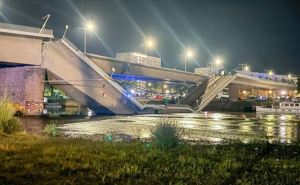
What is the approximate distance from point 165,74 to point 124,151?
65.4 meters

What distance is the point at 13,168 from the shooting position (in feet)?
33.3

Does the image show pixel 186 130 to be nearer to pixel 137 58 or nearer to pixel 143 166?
pixel 143 166

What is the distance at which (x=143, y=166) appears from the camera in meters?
10.8

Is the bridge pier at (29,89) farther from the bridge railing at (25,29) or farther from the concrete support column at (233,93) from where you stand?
the concrete support column at (233,93)

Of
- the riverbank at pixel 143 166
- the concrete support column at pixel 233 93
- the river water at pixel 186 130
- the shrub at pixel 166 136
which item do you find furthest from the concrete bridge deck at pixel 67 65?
the concrete support column at pixel 233 93

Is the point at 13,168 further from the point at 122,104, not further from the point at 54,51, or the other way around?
the point at 122,104

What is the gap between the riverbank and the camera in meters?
9.16

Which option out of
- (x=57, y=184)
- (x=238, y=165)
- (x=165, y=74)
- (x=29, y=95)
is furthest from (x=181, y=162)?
(x=165, y=74)

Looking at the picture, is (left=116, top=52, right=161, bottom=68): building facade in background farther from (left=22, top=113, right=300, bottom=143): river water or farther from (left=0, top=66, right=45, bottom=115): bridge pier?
(left=22, top=113, right=300, bottom=143): river water

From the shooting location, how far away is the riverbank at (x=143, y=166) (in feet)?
30.1

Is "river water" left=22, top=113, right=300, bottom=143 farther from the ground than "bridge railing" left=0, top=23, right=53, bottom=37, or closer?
closer

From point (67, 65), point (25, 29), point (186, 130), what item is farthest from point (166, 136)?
point (67, 65)

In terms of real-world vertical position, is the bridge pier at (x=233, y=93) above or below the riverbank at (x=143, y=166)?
above

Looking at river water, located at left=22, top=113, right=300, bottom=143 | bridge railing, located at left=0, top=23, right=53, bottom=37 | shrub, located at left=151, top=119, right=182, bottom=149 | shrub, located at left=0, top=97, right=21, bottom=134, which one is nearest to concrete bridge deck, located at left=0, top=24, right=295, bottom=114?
bridge railing, located at left=0, top=23, right=53, bottom=37
